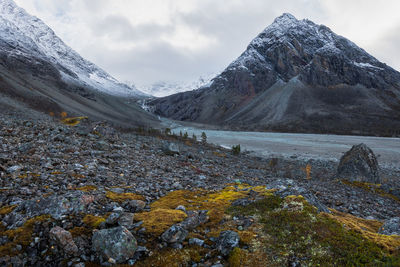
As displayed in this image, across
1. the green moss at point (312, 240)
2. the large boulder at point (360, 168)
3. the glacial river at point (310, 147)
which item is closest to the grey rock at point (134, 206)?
the green moss at point (312, 240)

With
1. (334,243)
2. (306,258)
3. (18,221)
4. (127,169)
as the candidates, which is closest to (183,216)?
(306,258)

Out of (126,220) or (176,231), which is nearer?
(176,231)

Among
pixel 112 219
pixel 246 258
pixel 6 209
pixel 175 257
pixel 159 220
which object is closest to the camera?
pixel 246 258

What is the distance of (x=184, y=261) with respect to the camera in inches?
140

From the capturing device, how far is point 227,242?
389 cm

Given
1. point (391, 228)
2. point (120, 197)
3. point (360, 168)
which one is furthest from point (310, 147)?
point (120, 197)

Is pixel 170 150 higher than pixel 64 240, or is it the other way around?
pixel 64 240

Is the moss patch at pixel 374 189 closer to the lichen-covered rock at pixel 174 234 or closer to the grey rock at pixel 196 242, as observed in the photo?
the grey rock at pixel 196 242

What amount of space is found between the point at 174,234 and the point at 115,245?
101 cm

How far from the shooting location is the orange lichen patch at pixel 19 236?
3574 millimetres

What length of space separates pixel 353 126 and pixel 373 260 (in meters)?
160

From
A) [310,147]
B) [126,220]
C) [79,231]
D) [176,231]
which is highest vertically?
[176,231]

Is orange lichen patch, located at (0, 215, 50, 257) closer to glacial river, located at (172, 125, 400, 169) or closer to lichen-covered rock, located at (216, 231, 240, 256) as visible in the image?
lichen-covered rock, located at (216, 231, 240, 256)

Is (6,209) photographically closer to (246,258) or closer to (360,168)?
(246,258)
